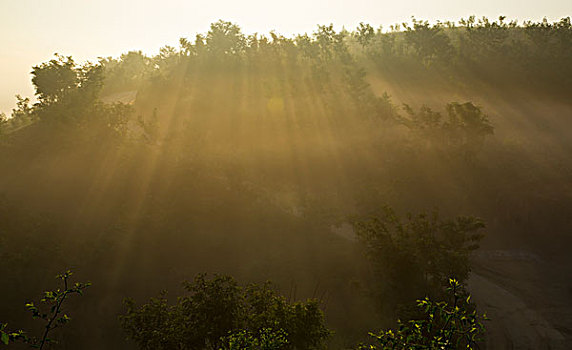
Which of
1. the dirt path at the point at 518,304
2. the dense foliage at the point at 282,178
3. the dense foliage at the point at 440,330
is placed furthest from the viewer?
the dirt path at the point at 518,304

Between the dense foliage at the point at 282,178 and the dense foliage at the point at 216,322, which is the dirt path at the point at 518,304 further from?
the dense foliage at the point at 216,322

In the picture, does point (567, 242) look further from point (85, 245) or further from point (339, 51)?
point (339, 51)

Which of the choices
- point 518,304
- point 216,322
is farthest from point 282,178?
point 216,322

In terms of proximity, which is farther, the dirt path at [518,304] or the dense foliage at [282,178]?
the dirt path at [518,304]

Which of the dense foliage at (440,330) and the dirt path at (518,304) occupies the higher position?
the dense foliage at (440,330)

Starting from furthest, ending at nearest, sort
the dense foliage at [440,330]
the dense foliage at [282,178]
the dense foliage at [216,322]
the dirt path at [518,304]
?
1. the dirt path at [518,304]
2. the dense foliage at [282,178]
3. the dense foliage at [216,322]
4. the dense foliage at [440,330]

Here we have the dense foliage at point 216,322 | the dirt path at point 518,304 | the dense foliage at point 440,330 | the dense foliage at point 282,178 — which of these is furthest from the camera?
the dirt path at point 518,304

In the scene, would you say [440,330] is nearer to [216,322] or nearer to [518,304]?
[216,322]

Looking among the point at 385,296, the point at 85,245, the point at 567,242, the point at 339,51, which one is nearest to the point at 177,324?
the point at 385,296

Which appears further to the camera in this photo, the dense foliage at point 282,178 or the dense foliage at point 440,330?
the dense foliage at point 282,178

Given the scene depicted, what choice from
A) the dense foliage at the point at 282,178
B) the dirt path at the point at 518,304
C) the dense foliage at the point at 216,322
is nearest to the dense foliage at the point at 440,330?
the dense foliage at the point at 282,178

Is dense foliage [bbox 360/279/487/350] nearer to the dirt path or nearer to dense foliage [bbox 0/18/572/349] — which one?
dense foliage [bbox 0/18/572/349]

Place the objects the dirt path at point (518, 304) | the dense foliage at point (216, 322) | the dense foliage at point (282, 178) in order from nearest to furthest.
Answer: the dense foliage at point (216, 322) → the dense foliage at point (282, 178) → the dirt path at point (518, 304)

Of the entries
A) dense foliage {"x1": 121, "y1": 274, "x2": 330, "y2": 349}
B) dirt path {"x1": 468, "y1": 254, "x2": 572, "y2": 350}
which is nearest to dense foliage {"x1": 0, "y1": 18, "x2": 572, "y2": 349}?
dense foliage {"x1": 121, "y1": 274, "x2": 330, "y2": 349}
